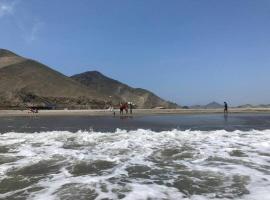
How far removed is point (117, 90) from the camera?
140m

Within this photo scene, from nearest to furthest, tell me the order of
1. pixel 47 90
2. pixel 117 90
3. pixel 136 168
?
pixel 136 168
pixel 47 90
pixel 117 90

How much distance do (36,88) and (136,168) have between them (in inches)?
3664

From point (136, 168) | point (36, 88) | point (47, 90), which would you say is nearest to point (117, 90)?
point (47, 90)

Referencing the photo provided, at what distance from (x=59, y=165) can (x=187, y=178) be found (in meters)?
4.26

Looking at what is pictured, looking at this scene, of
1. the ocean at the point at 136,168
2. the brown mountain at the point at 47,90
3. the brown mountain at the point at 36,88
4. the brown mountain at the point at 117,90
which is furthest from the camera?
the brown mountain at the point at 117,90

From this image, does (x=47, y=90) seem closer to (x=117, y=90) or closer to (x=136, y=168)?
(x=117, y=90)

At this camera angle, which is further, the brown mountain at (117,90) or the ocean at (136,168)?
the brown mountain at (117,90)

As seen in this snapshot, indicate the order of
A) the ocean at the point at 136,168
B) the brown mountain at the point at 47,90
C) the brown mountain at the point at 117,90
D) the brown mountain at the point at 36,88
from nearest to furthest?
the ocean at the point at 136,168
the brown mountain at the point at 36,88
the brown mountain at the point at 47,90
the brown mountain at the point at 117,90

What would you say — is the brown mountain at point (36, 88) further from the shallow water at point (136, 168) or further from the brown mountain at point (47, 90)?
Answer: the shallow water at point (136, 168)

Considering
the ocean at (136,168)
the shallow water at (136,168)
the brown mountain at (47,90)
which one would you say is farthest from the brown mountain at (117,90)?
the ocean at (136,168)

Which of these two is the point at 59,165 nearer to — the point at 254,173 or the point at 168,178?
the point at 168,178

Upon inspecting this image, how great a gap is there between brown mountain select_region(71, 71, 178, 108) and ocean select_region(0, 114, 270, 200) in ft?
331

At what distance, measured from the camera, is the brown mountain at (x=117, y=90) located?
125 m

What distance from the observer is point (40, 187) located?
32.7 feet
